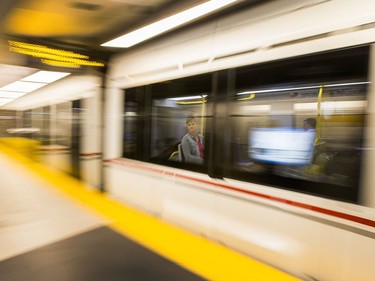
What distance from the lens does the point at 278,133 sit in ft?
8.56

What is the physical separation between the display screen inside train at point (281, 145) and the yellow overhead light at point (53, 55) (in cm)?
330

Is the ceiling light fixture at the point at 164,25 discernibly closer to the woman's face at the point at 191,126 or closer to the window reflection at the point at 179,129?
the window reflection at the point at 179,129

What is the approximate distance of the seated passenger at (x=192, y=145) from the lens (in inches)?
135

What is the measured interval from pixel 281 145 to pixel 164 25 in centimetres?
200

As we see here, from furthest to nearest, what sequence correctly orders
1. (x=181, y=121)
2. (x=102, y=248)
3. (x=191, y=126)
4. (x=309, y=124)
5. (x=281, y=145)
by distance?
(x=181, y=121) → (x=191, y=126) → (x=102, y=248) → (x=281, y=145) → (x=309, y=124)

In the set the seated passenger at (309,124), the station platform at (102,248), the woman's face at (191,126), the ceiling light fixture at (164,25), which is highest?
the ceiling light fixture at (164,25)

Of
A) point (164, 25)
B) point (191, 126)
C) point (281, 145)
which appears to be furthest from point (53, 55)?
point (281, 145)

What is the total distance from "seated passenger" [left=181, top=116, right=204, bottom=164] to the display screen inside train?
28.4 inches

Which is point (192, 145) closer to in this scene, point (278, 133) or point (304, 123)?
point (278, 133)

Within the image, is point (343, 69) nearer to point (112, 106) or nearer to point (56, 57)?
point (112, 106)

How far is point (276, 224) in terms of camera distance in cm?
258

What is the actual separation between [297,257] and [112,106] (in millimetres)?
3750

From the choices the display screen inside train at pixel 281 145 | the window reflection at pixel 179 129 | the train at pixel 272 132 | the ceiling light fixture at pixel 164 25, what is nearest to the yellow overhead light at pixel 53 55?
the ceiling light fixture at pixel 164 25

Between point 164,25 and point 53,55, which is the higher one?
point 164,25
